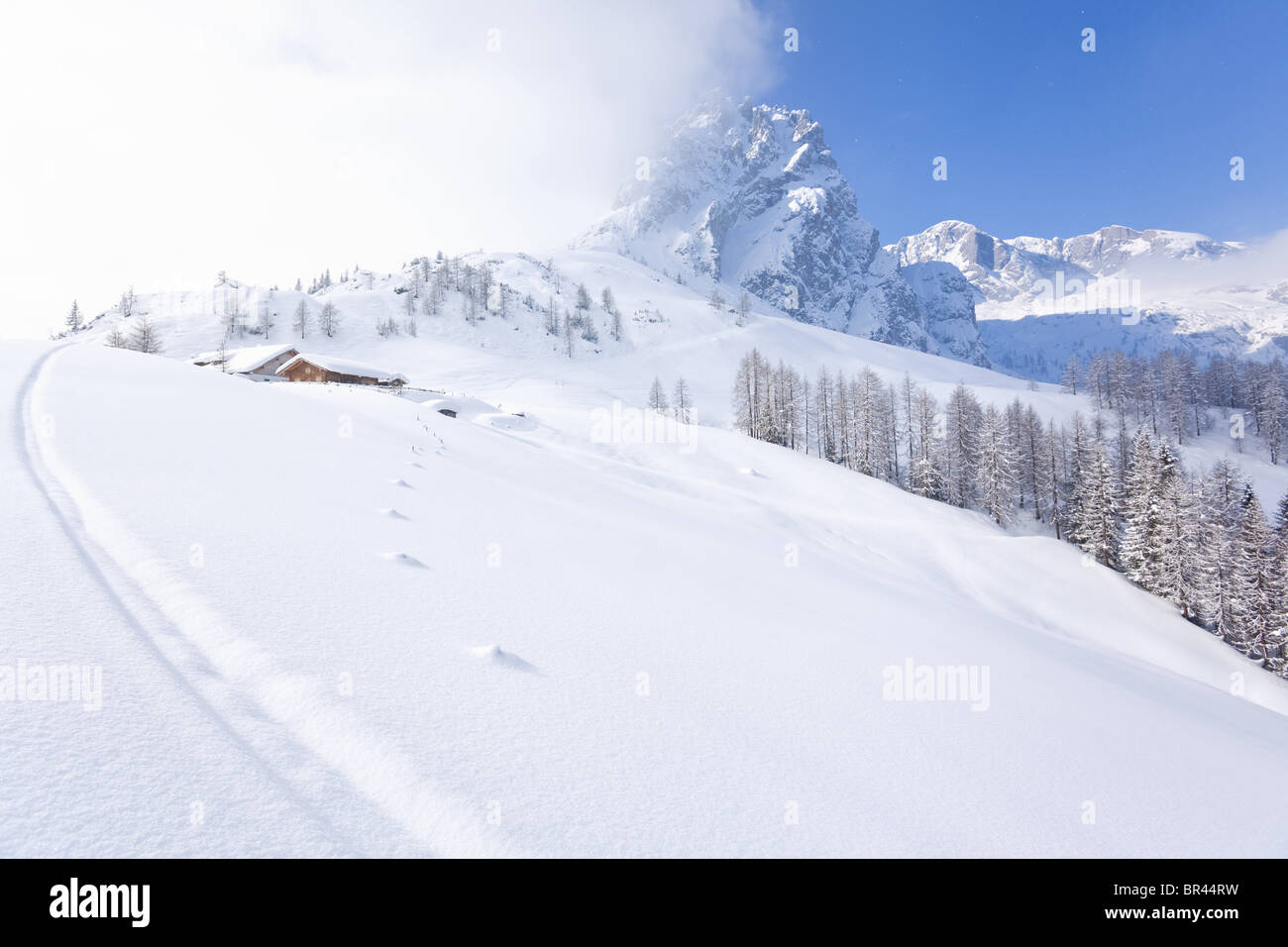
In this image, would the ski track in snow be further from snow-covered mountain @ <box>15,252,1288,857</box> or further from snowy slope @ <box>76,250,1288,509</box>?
snowy slope @ <box>76,250,1288,509</box>

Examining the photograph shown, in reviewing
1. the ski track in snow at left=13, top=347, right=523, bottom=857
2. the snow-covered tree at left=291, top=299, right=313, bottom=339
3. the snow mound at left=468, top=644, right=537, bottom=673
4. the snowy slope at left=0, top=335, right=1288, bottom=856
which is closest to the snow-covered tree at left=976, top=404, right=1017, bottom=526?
the snowy slope at left=0, top=335, right=1288, bottom=856

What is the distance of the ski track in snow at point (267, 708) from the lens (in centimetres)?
267

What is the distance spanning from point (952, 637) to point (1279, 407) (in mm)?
120646

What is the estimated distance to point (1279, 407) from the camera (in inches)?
3278

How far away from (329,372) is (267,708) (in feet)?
177

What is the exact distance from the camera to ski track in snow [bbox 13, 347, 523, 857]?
267cm

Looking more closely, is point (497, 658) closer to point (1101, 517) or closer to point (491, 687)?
point (491, 687)

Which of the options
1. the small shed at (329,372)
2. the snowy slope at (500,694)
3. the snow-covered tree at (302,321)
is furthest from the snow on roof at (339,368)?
the snow-covered tree at (302,321)

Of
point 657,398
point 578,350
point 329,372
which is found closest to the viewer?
point 329,372

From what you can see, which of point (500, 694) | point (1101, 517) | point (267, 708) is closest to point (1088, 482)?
point (1101, 517)

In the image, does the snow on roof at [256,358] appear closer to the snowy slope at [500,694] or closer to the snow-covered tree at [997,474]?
the snowy slope at [500,694]

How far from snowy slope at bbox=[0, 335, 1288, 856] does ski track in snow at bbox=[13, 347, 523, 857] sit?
0.06ft

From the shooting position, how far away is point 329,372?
1937 inches

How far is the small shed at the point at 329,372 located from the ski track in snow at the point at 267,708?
4821cm
